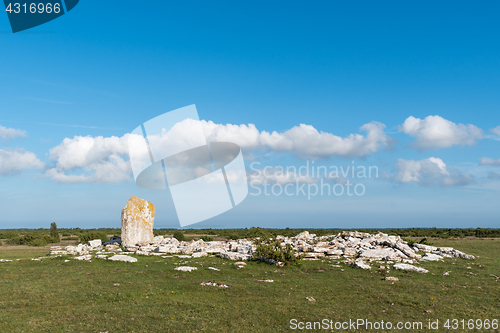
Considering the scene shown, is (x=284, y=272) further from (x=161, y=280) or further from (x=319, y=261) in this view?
(x=161, y=280)

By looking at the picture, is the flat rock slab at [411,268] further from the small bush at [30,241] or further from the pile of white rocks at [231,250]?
the small bush at [30,241]

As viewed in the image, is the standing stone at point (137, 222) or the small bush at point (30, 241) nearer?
the standing stone at point (137, 222)

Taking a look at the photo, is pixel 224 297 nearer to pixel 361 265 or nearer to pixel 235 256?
pixel 235 256

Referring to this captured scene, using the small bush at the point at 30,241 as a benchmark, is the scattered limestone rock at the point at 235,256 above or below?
Result: above

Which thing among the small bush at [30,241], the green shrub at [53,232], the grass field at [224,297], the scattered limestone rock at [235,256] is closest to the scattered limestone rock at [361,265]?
the grass field at [224,297]

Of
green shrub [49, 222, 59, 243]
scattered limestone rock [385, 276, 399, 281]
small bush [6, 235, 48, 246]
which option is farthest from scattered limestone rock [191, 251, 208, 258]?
green shrub [49, 222, 59, 243]

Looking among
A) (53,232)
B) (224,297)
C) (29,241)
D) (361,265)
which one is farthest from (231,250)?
(53,232)

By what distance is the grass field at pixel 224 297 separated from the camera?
8758 mm

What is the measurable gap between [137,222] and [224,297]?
654 inches

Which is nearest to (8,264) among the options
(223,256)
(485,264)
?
(223,256)

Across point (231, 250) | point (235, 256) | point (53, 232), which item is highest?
point (235, 256)

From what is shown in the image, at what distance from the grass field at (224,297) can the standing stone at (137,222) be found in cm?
812

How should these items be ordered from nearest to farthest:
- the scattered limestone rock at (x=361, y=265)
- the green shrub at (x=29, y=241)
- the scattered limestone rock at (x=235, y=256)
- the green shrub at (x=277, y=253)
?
the scattered limestone rock at (x=361, y=265)
the green shrub at (x=277, y=253)
the scattered limestone rock at (x=235, y=256)
the green shrub at (x=29, y=241)

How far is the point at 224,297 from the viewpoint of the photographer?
11258mm
